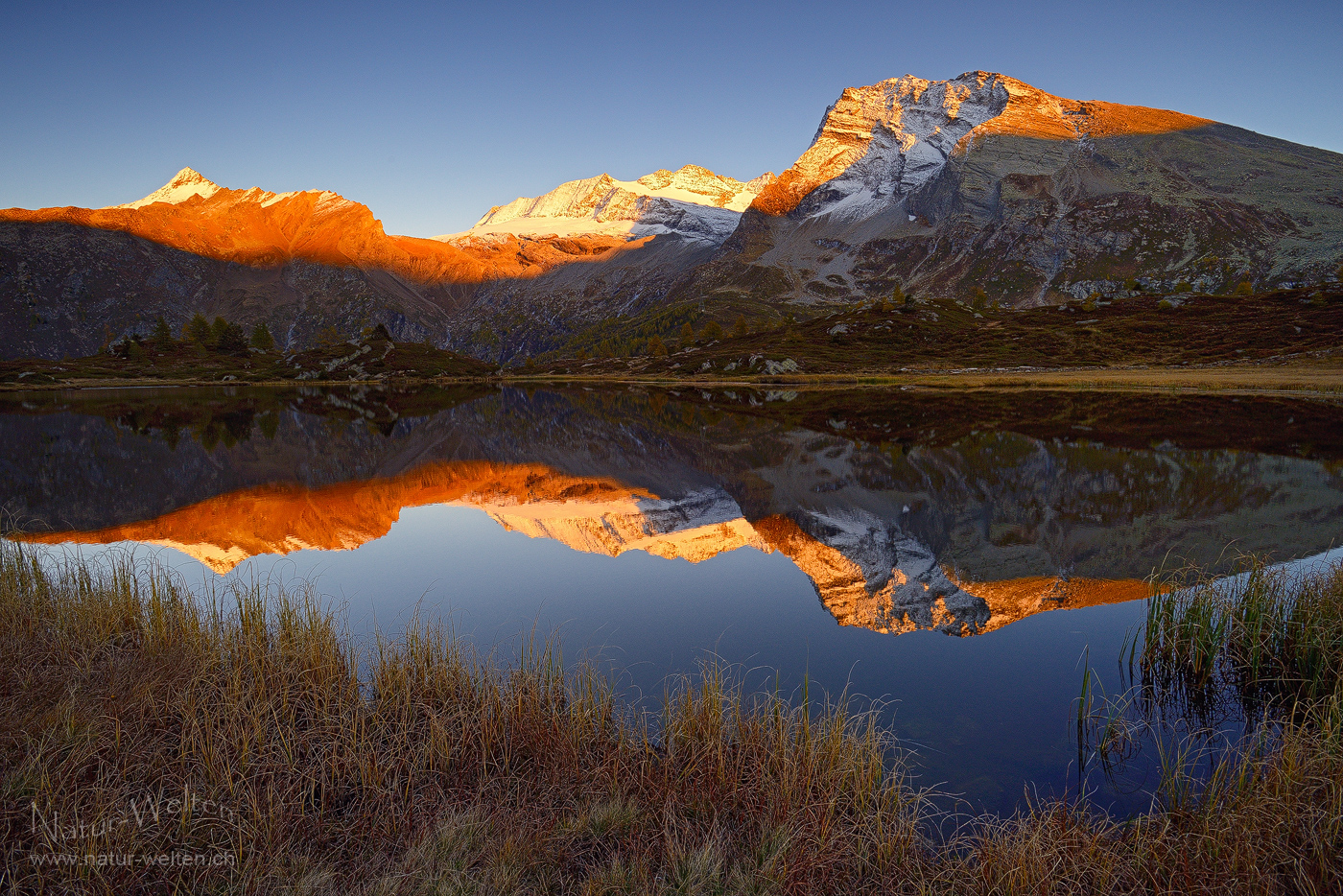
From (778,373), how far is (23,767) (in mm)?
107837

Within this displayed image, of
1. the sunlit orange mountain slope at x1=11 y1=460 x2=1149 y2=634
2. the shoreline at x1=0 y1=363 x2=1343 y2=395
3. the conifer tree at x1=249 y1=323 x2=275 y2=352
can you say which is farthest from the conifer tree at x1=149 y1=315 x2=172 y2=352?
the sunlit orange mountain slope at x1=11 y1=460 x2=1149 y2=634

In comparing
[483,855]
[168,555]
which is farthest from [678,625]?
[168,555]

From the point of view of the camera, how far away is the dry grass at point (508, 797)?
219 inches

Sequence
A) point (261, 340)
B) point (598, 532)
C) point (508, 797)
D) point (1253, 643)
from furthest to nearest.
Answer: point (261, 340), point (598, 532), point (1253, 643), point (508, 797)

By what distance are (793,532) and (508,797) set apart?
591 inches

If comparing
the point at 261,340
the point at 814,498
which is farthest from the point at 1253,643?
the point at 261,340

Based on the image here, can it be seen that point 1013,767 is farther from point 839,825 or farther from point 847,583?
point 847,583

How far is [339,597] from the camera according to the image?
1423cm

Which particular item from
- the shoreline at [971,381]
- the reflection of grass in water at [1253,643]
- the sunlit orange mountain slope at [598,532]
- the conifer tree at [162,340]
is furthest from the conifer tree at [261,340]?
the reflection of grass in water at [1253,643]

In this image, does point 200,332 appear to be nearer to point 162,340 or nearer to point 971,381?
point 162,340

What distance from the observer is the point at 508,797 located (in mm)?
6844

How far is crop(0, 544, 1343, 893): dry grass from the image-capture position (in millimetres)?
5574

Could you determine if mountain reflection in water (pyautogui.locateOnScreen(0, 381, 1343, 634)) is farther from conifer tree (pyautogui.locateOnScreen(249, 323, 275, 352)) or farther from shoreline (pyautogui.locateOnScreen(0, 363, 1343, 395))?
conifer tree (pyautogui.locateOnScreen(249, 323, 275, 352))

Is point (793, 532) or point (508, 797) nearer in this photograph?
Answer: point (508, 797)
